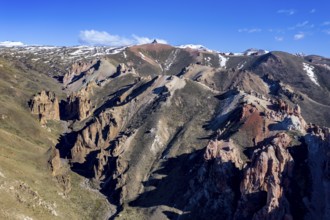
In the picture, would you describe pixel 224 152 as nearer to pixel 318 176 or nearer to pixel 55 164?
pixel 318 176

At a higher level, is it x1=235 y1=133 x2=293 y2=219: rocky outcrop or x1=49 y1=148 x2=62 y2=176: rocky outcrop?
x1=235 y1=133 x2=293 y2=219: rocky outcrop

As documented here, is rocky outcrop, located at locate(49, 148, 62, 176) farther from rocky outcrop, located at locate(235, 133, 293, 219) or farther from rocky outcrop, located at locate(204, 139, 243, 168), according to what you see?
rocky outcrop, located at locate(235, 133, 293, 219)

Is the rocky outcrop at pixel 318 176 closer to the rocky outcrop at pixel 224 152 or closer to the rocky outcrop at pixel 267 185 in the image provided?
the rocky outcrop at pixel 267 185

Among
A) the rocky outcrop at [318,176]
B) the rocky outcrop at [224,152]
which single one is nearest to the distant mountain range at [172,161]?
the rocky outcrop at [318,176]

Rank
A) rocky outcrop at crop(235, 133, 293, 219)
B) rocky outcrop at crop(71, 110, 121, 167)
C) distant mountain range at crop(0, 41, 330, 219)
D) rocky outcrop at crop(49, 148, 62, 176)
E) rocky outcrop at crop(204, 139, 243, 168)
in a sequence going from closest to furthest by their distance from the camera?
rocky outcrop at crop(235, 133, 293, 219) → distant mountain range at crop(0, 41, 330, 219) → rocky outcrop at crop(204, 139, 243, 168) → rocky outcrop at crop(49, 148, 62, 176) → rocky outcrop at crop(71, 110, 121, 167)

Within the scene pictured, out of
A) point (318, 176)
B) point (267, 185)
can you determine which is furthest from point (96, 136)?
point (318, 176)

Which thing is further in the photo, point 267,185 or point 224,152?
point 224,152

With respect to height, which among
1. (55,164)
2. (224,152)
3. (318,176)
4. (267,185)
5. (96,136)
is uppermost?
(224,152)

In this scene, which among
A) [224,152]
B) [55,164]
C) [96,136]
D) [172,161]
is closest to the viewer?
[224,152]

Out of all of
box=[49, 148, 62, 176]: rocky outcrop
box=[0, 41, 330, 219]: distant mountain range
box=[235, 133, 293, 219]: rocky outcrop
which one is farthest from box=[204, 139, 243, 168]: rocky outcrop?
box=[49, 148, 62, 176]: rocky outcrop

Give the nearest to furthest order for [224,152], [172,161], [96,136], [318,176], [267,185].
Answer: [267,185] < [318,176] < [224,152] < [172,161] < [96,136]

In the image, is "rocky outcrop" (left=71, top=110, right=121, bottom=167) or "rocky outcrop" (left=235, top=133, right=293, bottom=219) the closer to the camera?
"rocky outcrop" (left=235, top=133, right=293, bottom=219)
